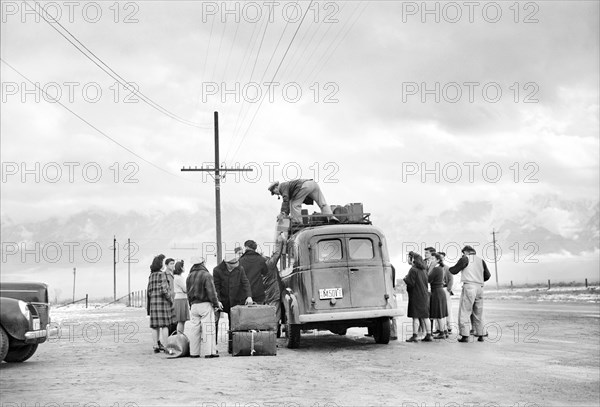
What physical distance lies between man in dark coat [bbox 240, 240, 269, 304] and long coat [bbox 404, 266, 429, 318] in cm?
337

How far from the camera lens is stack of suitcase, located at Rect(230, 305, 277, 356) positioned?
1391 cm

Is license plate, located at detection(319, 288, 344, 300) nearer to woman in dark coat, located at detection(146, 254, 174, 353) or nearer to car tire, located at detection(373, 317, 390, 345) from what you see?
car tire, located at detection(373, 317, 390, 345)

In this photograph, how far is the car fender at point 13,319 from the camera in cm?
1265

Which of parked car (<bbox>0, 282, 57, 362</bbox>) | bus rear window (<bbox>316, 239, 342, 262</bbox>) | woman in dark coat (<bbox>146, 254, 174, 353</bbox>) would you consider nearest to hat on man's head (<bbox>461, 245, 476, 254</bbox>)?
bus rear window (<bbox>316, 239, 342, 262</bbox>)

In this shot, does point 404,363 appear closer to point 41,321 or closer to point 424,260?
point 424,260

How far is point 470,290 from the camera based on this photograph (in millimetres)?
16328

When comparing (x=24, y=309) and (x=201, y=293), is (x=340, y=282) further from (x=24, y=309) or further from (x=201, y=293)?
(x=24, y=309)

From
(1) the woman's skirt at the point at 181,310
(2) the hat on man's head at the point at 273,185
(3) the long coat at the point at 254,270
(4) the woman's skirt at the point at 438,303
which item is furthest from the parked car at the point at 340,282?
(2) the hat on man's head at the point at 273,185

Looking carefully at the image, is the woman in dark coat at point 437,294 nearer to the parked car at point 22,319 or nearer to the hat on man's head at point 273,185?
the hat on man's head at point 273,185

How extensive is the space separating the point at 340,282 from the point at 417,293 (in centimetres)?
191

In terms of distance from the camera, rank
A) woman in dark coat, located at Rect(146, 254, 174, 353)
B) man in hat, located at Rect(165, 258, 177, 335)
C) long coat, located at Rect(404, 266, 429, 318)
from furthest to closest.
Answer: long coat, located at Rect(404, 266, 429, 318), man in hat, located at Rect(165, 258, 177, 335), woman in dark coat, located at Rect(146, 254, 174, 353)

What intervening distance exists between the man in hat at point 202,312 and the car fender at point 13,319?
295 centimetres

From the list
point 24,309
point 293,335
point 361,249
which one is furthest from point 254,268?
point 24,309

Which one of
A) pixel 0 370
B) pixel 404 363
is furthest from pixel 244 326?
pixel 0 370
